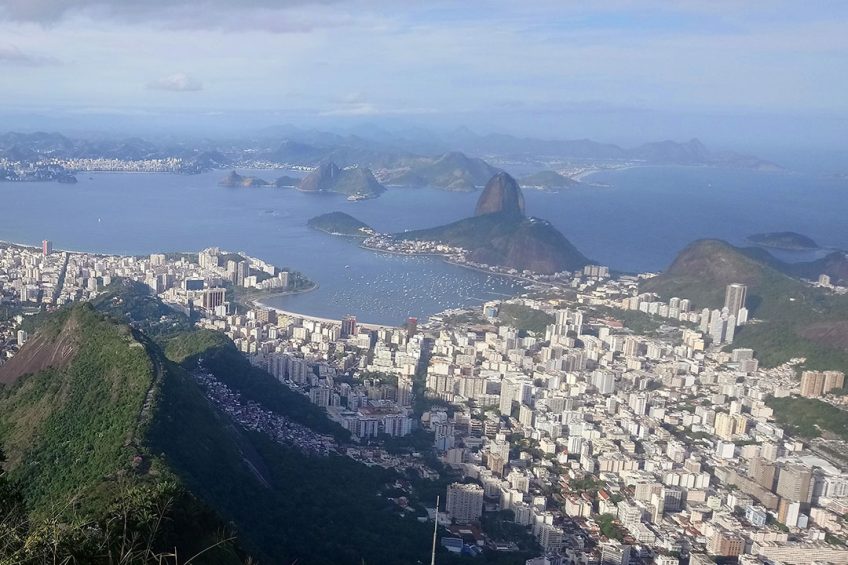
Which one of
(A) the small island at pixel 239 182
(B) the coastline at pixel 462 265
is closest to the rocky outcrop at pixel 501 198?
(B) the coastline at pixel 462 265

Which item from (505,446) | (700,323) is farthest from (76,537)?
(700,323)

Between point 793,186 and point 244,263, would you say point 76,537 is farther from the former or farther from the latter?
point 793,186

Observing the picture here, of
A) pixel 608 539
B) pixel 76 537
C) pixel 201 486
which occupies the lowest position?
pixel 608 539

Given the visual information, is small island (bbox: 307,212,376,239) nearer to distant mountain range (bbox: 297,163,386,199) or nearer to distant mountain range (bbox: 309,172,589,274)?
distant mountain range (bbox: 309,172,589,274)

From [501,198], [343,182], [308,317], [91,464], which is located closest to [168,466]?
[91,464]

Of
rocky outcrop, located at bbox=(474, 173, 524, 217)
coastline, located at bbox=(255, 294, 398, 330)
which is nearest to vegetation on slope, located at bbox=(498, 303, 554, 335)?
coastline, located at bbox=(255, 294, 398, 330)
